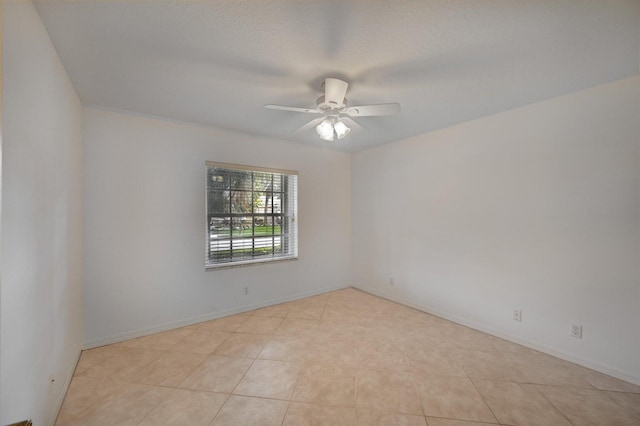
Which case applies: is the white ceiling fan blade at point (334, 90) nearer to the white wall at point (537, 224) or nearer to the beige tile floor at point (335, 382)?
the white wall at point (537, 224)

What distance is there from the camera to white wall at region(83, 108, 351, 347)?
2557 mm

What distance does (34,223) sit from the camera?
1.39 metres

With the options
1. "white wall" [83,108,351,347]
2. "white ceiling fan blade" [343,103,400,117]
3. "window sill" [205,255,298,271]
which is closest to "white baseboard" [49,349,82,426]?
"white wall" [83,108,351,347]

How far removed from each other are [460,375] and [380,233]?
2257 millimetres

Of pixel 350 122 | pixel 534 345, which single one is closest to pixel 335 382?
pixel 534 345

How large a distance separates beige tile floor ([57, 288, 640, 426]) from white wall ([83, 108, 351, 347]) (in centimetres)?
31

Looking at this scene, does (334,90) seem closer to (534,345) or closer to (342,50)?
(342,50)

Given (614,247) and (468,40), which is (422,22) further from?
(614,247)

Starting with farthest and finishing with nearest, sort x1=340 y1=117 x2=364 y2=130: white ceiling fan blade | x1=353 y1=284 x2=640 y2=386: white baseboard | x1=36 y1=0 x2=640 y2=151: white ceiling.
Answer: x1=340 y1=117 x2=364 y2=130: white ceiling fan blade
x1=353 y1=284 x2=640 y2=386: white baseboard
x1=36 y1=0 x2=640 y2=151: white ceiling

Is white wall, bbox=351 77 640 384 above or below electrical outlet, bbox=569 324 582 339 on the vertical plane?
above

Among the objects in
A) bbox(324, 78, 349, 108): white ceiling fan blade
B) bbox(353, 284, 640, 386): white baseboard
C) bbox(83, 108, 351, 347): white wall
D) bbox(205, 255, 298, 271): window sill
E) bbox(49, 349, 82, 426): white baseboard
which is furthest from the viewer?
bbox(205, 255, 298, 271): window sill

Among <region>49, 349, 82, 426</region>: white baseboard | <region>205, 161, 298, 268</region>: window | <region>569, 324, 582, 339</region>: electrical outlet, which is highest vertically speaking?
<region>205, 161, 298, 268</region>: window

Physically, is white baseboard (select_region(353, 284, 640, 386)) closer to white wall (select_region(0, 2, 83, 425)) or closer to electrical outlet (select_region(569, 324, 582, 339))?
electrical outlet (select_region(569, 324, 582, 339))

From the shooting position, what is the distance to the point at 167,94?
92.2 inches
